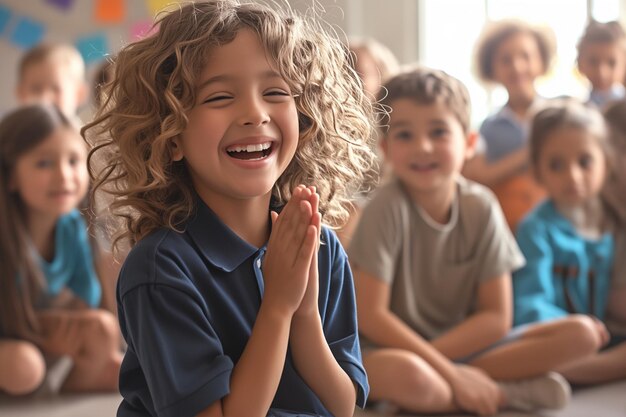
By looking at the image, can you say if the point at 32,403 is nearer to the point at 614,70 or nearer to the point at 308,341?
the point at 308,341

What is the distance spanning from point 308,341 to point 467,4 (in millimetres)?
2829

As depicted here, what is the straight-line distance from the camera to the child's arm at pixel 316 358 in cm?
104

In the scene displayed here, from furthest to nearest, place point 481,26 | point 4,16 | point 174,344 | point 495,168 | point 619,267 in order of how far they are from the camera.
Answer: point 4,16 → point 481,26 → point 495,168 → point 619,267 → point 174,344

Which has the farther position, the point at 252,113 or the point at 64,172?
the point at 64,172

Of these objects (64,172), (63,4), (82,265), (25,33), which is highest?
(63,4)

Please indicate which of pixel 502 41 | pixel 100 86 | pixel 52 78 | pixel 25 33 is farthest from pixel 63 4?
pixel 100 86

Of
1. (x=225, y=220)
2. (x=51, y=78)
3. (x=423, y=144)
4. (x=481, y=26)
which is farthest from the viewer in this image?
(x=481, y=26)

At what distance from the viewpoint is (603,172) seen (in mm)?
2139

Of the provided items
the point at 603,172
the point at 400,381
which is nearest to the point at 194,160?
the point at 400,381

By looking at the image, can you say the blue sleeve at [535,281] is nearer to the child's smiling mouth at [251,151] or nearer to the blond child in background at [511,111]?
the blond child in background at [511,111]

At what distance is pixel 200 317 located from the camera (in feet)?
3.23

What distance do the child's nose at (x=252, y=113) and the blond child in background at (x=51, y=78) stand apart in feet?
6.61

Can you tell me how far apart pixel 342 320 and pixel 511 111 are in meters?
1.72

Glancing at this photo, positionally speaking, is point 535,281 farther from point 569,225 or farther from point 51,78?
point 51,78
